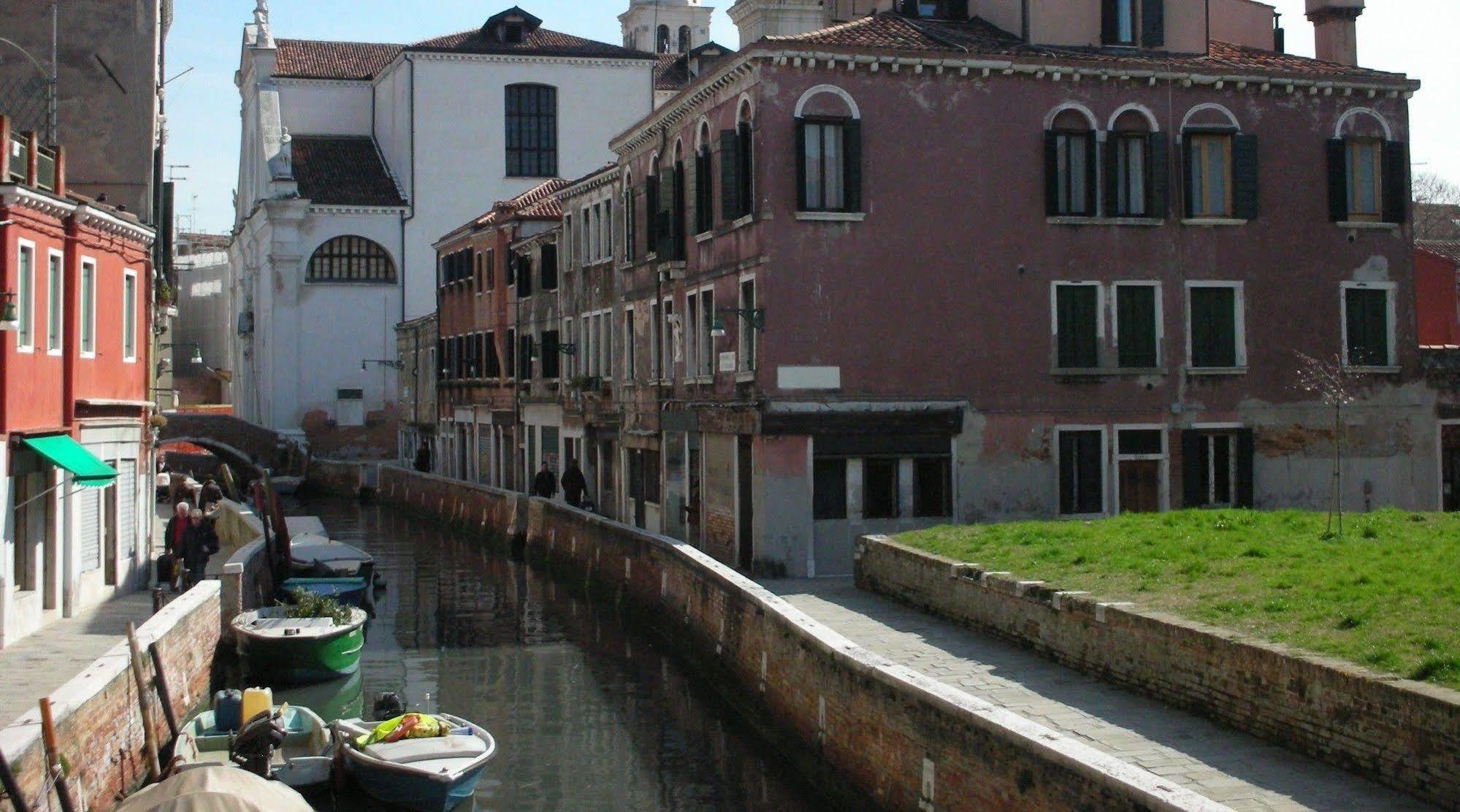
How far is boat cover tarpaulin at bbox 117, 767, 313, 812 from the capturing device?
10383 millimetres

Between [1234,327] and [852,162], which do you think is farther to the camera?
[1234,327]

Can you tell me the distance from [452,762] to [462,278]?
31844 mm

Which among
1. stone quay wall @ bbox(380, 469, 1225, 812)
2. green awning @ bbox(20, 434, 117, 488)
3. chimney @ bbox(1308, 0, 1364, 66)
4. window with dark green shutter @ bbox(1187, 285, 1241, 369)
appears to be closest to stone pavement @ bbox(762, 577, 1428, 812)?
stone quay wall @ bbox(380, 469, 1225, 812)

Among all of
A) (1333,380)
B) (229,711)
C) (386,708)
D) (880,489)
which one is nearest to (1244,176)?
(1333,380)

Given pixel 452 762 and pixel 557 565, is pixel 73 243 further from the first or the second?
pixel 557 565

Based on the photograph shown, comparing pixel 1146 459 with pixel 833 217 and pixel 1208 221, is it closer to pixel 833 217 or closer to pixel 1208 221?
pixel 1208 221

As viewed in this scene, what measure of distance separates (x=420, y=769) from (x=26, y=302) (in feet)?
25.8

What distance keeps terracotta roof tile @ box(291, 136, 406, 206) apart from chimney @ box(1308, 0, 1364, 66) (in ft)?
122

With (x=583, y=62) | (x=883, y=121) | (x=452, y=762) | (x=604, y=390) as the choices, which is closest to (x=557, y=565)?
(x=604, y=390)

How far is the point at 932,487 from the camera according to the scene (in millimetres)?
21859

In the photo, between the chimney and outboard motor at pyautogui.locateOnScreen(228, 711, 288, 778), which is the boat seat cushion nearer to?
outboard motor at pyautogui.locateOnScreen(228, 711, 288, 778)

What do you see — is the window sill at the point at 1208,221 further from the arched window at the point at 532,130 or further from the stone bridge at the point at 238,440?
the stone bridge at the point at 238,440

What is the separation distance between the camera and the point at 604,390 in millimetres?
31609

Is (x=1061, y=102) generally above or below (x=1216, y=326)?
above
